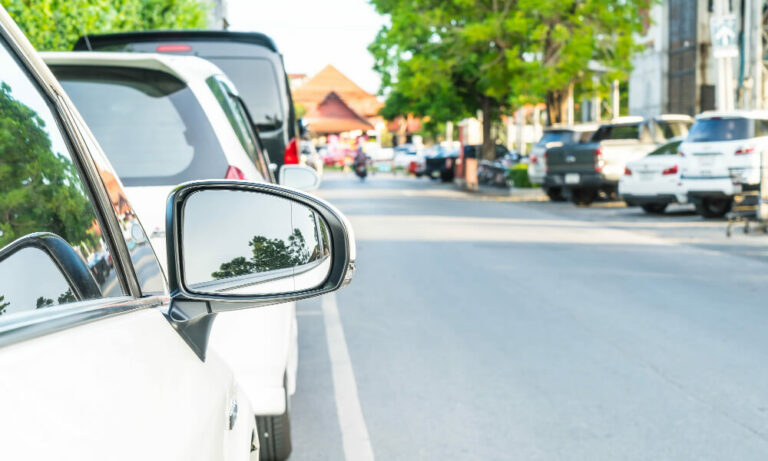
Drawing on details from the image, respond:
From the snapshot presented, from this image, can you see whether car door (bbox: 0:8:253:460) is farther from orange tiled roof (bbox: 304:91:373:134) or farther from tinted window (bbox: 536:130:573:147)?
orange tiled roof (bbox: 304:91:373:134)

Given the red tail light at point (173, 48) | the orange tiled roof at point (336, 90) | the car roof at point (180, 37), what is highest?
the orange tiled roof at point (336, 90)

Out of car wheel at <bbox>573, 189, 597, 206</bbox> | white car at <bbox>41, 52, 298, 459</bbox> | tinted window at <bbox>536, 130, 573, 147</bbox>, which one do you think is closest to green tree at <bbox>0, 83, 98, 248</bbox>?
white car at <bbox>41, 52, 298, 459</bbox>

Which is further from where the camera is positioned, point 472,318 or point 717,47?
point 717,47

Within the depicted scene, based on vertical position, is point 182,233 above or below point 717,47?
below

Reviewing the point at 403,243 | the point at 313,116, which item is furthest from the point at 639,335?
the point at 313,116

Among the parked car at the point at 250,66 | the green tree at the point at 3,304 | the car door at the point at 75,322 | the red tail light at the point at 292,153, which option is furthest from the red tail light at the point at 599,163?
the green tree at the point at 3,304

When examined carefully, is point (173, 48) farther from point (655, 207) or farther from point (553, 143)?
point (553, 143)

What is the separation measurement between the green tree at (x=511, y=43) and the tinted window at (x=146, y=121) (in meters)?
27.1

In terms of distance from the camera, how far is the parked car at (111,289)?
129 centimetres

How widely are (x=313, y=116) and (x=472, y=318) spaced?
80.0 meters

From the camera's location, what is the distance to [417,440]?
16.9 feet

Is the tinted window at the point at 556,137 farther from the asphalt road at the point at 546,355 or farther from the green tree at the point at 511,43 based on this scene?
the asphalt road at the point at 546,355

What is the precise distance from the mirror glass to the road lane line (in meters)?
2.82

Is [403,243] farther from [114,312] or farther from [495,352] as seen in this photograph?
[114,312]
